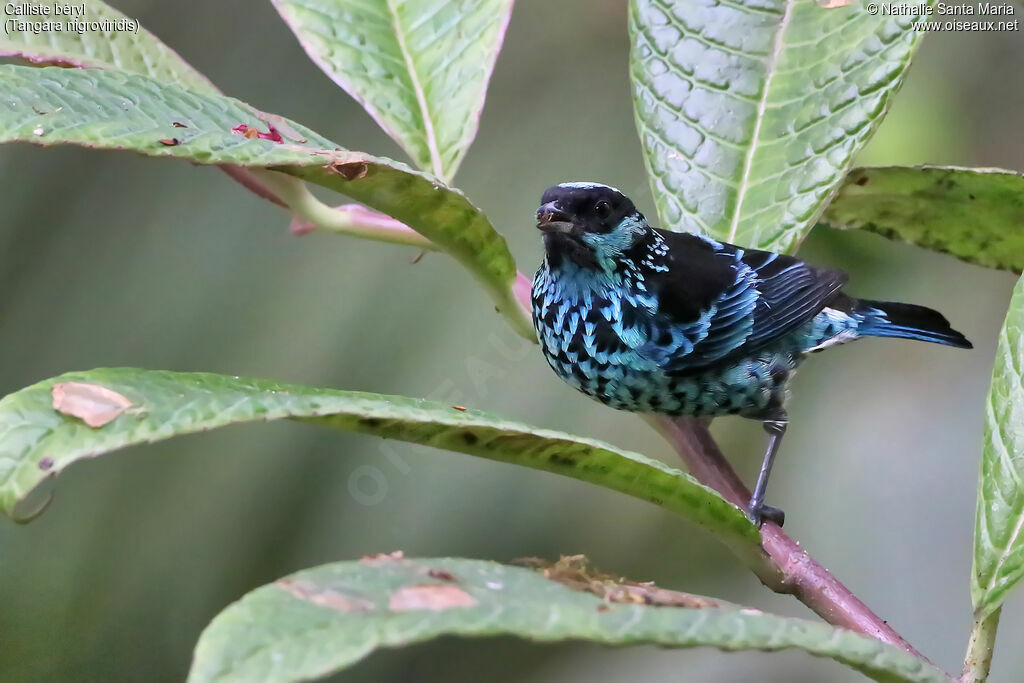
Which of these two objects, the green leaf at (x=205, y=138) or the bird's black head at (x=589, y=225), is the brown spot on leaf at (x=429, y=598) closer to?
the green leaf at (x=205, y=138)

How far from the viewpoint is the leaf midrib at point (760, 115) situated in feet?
5.08

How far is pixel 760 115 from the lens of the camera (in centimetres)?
157

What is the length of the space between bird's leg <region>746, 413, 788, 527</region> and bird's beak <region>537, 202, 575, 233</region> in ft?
1.83

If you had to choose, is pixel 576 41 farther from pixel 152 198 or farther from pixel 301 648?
pixel 301 648

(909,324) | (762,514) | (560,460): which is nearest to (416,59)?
(560,460)

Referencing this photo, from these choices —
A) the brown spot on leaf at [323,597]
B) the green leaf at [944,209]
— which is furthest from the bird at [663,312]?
the brown spot on leaf at [323,597]

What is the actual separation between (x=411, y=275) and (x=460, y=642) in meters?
1.27

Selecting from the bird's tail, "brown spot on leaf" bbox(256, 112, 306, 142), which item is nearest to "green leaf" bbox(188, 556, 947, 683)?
"brown spot on leaf" bbox(256, 112, 306, 142)

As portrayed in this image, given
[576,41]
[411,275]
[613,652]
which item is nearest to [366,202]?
[411,275]

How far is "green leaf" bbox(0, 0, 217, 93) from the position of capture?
1.42 m

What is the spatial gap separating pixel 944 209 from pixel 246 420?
122 centimetres

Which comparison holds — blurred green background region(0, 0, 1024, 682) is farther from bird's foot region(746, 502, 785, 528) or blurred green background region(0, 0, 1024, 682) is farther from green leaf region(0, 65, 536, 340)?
green leaf region(0, 65, 536, 340)

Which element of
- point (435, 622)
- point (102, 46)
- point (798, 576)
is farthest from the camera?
point (102, 46)

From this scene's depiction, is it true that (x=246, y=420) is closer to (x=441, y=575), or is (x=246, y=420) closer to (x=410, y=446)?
(x=441, y=575)
